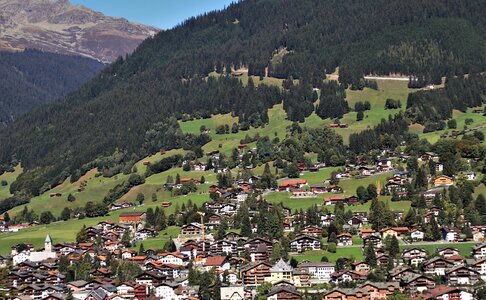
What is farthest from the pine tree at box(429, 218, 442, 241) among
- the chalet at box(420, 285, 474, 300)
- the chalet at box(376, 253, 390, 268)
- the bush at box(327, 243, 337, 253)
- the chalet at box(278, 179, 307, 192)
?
the chalet at box(278, 179, 307, 192)

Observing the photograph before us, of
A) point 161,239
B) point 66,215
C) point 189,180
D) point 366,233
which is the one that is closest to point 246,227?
point 161,239

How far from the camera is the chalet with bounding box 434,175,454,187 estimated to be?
15170 cm

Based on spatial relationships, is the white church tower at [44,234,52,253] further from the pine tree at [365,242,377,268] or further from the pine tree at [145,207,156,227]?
the pine tree at [365,242,377,268]

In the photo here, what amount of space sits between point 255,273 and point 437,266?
74.1 ft

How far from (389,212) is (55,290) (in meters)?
49.7

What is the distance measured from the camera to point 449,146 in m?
168

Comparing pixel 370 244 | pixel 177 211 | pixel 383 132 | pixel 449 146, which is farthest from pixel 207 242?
pixel 383 132

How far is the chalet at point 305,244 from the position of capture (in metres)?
128

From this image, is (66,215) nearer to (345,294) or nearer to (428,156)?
(428,156)

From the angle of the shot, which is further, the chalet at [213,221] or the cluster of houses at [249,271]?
the chalet at [213,221]

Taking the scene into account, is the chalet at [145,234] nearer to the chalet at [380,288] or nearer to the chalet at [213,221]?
the chalet at [213,221]

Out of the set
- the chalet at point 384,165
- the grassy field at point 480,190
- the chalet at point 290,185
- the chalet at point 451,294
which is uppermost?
the chalet at point 384,165

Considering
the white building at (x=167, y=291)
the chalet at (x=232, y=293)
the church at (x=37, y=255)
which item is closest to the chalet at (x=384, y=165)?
the church at (x=37, y=255)

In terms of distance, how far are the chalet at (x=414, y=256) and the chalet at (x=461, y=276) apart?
7798 millimetres
